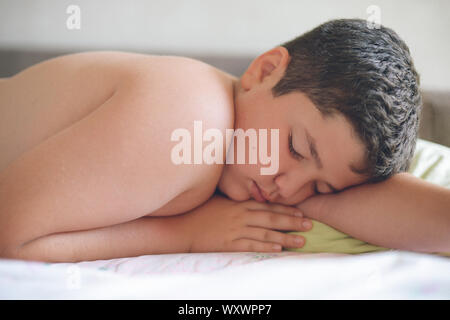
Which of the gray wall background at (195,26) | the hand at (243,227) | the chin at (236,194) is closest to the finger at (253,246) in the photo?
the hand at (243,227)

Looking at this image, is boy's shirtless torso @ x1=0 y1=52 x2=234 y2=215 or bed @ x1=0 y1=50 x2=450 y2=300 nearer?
bed @ x1=0 y1=50 x2=450 y2=300

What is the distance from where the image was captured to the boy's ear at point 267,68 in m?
0.77

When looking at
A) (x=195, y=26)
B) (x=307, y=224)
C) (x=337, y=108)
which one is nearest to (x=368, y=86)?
(x=337, y=108)

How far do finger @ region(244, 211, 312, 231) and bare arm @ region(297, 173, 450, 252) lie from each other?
4 centimetres

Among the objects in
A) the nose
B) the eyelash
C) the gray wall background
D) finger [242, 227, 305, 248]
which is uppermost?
the gray wall background

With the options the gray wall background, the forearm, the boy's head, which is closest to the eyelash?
the boy's head

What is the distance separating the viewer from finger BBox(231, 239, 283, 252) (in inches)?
27.5

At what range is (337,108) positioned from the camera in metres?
0.66

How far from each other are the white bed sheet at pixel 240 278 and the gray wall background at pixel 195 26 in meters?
1.04

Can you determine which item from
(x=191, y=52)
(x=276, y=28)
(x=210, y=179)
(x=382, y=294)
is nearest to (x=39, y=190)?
(x=210, y=179)

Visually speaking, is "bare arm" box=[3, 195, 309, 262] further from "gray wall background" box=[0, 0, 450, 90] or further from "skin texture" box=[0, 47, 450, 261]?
"gray wall background" box=[0, 0, 450, 90]

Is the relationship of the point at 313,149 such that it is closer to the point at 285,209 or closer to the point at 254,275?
the point at 285,209

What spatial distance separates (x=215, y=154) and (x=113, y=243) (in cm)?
25

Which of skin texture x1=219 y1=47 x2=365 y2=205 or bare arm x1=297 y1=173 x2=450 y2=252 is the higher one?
skin texture x1=219 y1=47 x2=365 y2=205
